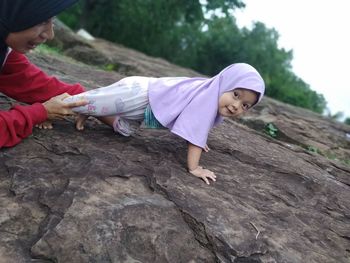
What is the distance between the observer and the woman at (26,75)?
256cm

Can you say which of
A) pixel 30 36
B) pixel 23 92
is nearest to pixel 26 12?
pixel 30 36

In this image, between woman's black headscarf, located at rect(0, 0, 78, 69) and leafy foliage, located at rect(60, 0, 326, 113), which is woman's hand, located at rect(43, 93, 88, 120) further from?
leafy foliage, located at rect(60, 0, 326, 113)

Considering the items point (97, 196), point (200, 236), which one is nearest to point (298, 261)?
point (200, 236)

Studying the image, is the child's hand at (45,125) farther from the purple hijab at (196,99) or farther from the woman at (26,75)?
the purple hijab at (196,99)

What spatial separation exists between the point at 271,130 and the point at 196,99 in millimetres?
2757

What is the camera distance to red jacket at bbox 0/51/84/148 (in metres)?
2.99

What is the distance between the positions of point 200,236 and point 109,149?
1.02 metres

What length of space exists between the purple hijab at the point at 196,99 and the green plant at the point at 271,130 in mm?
2463

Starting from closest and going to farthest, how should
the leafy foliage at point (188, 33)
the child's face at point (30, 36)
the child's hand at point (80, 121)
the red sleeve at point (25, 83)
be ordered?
the child's face at point (30, 36), the red sleeve at point (25, 83), the child's hand at point (80, 121), the leafy foliage at point (188, 33)

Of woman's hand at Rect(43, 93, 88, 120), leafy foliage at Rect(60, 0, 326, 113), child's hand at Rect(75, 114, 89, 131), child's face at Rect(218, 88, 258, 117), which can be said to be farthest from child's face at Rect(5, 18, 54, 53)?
leafy foliage at Rect(60, 0, 326, 113)

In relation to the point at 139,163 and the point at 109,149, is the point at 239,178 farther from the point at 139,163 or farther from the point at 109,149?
the point at 109,149

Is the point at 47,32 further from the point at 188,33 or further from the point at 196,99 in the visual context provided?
the point at 188,33

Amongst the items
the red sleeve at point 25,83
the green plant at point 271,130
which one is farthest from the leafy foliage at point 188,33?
the red sleeve at point 25,83

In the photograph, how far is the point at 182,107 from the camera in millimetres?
3279
